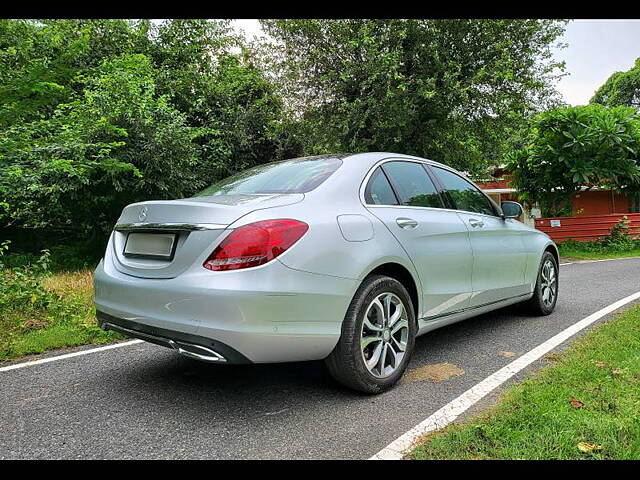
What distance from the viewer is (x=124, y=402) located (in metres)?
3.11

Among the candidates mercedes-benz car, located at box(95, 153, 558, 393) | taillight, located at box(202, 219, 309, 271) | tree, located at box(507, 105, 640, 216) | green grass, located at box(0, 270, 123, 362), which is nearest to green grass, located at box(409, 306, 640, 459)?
mercedes-benz car, located at box(95, 153, 558, 393)

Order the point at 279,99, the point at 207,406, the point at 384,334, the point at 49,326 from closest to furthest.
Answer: the point at 207,406 → the point at 384,334 → the point at 49,326 → the point at 279,99

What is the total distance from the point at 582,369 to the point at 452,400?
1045 mm

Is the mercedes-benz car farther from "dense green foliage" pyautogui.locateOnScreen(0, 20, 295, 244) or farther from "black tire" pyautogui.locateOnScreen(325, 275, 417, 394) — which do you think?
"dense green foliage" pyautogui.locateOnScreen(0, 20, 295, 244)

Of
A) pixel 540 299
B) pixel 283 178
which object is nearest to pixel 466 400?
pixel 283 178

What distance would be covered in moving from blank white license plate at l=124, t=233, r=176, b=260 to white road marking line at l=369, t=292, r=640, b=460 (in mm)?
1600

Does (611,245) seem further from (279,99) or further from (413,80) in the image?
(279,99)

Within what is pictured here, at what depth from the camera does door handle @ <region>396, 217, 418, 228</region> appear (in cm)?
345

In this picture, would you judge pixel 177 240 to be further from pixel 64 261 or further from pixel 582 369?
pixel 64 261

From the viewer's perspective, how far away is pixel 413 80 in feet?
46.0

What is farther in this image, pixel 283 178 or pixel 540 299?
pixel 540 299

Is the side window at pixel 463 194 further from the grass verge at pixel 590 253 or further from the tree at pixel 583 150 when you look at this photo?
the tree at pixel 583 150

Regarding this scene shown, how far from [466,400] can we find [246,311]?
1504 millimetres
